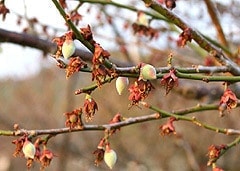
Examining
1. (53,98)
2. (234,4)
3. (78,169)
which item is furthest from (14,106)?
(234,4)

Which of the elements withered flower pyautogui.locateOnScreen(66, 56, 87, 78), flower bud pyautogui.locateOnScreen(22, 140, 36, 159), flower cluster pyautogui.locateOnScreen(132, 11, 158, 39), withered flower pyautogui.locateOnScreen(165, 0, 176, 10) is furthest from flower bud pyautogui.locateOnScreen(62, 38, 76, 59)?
flower cluster pyautogui.locateOnScreen(132, 11, 158, 39)

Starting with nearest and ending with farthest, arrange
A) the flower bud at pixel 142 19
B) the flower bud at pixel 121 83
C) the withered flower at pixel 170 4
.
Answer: the flower bud at pixel 121 83, the withered flower at pixel 170 4, the flower bud at pixel 142 19

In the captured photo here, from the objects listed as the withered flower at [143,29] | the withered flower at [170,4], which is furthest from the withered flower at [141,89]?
the withered flower at [143,29]

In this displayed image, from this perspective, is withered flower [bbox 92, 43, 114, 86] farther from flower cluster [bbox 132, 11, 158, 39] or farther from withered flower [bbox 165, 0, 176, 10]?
flower cluster [bbox 132, 11, 158, 39]

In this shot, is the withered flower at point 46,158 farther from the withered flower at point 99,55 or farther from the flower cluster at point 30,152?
the withered flower at point 99,55

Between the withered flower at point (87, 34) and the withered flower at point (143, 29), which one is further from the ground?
the withered flower at point (143, 29)

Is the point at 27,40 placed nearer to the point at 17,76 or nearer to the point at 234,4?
the point at 234,4
